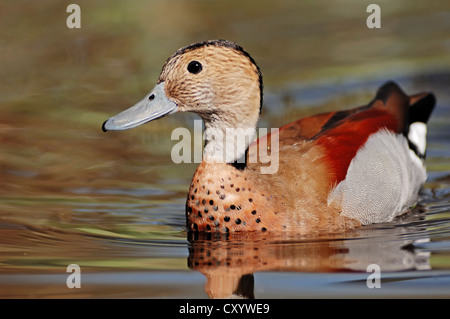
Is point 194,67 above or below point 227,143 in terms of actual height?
above

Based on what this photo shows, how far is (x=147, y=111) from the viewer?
6.94 meters

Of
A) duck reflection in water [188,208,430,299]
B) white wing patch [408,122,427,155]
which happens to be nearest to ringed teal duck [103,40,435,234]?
duck reflection in water [188,208,430,299]

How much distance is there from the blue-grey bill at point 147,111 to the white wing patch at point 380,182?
153cm

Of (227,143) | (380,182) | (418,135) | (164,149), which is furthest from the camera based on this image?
(164,149)

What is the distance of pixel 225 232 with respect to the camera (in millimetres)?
6805

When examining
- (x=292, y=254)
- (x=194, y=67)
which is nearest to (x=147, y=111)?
(x=194, y=67)

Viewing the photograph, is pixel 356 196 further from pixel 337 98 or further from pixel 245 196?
pixel 337 98

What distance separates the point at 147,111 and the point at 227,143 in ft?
2.30

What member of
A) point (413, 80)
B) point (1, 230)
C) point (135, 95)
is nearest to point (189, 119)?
point (135, 95)

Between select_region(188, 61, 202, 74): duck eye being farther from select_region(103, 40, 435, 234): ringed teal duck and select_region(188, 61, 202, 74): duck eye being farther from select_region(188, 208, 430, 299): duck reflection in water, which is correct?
select_region(188, 208, 430, 299): duck reflection in water

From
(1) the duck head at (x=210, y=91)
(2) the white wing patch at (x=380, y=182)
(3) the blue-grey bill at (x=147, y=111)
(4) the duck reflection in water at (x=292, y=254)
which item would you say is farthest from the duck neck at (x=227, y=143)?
(2) the white wing patch at (x=380, y=182)

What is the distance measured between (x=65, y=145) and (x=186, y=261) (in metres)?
4.02

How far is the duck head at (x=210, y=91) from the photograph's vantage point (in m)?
6.90

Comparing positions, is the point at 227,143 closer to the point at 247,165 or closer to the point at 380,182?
the point at 247,165
